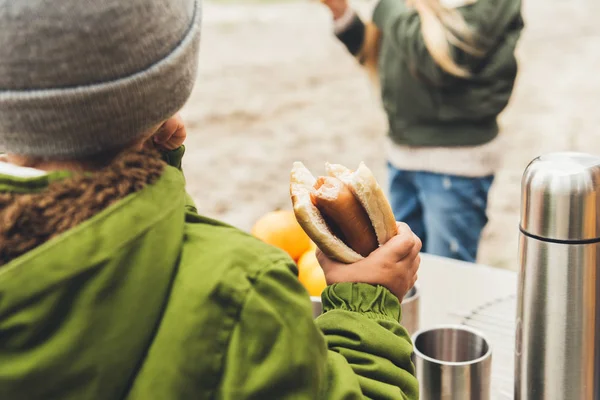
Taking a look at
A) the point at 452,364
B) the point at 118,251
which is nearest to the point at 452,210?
the point at 452,364

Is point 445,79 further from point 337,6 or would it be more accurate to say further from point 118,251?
point 118,251

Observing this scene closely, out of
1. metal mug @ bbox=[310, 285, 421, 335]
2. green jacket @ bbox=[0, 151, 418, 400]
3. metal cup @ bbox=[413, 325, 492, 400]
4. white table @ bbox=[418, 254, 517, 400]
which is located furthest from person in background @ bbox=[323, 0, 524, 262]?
green jacket @ bbox=[0, 151, 418, 400]

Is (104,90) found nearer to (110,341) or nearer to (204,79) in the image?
(110,341)

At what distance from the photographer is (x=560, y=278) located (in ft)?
2.33

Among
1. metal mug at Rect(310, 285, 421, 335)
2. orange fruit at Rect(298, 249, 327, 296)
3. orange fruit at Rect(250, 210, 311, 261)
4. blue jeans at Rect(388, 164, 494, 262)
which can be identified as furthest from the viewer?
blue jeans at Rect(388, 164, 494, 262)

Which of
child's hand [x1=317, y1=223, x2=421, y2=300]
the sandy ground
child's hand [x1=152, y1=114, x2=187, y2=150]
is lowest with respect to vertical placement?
the sandy ground

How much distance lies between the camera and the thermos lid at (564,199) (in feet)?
2.23

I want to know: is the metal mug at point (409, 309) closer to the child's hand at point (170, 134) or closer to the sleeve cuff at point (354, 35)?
the child's hand at point (170, 134)

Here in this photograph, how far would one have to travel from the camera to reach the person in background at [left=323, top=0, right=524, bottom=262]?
185cm

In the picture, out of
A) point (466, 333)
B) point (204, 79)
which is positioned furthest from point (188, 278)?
point (204, 79)

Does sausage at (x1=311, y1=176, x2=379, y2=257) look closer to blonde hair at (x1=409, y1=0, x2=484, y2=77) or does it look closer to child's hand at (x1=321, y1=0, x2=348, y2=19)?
blonde hair at (x1=409, y1=0, x2=484, y2=77)

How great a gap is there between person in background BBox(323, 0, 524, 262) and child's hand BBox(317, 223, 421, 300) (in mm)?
1228

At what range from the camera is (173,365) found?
0.59 m

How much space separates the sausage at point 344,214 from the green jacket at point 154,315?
0.10 m
